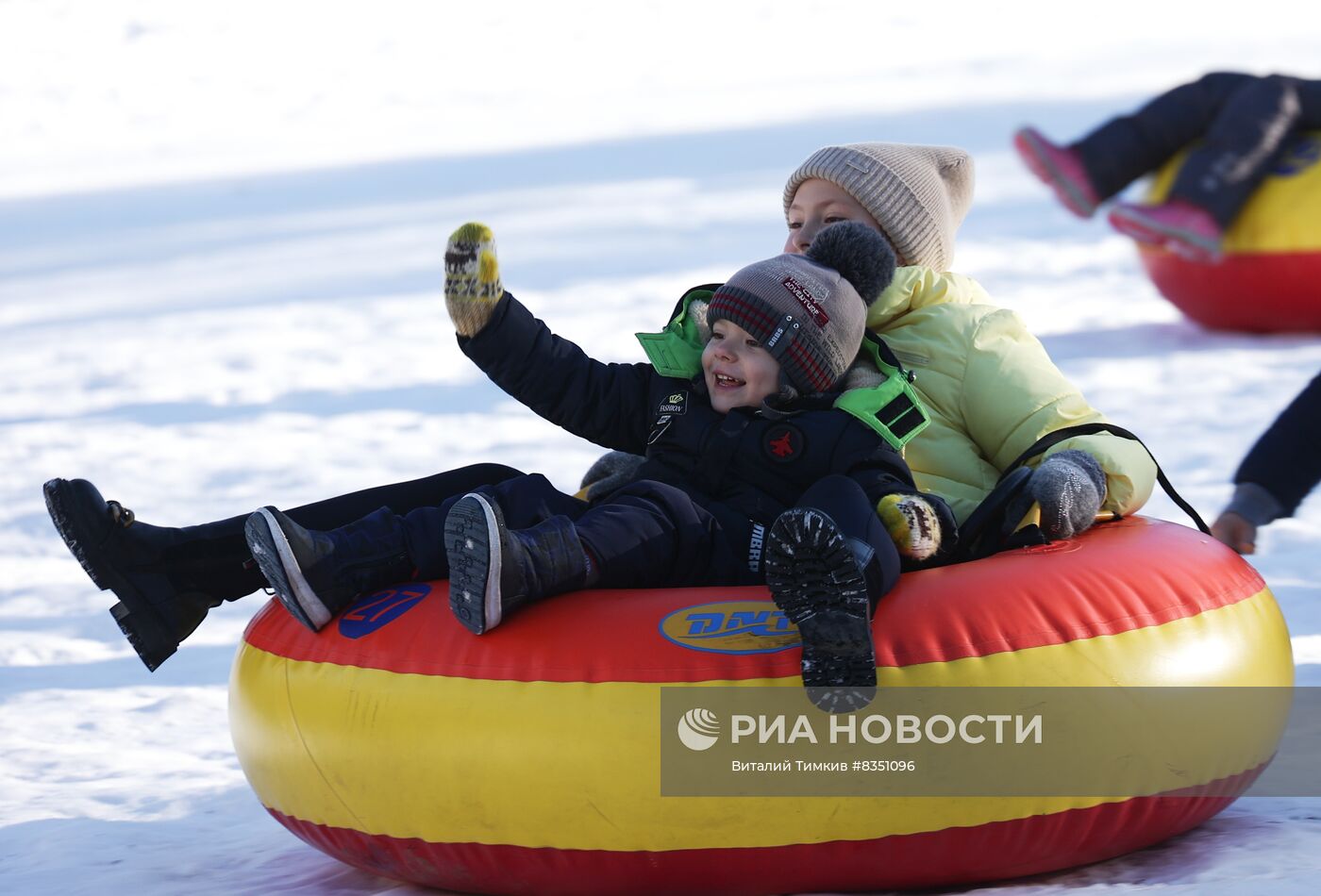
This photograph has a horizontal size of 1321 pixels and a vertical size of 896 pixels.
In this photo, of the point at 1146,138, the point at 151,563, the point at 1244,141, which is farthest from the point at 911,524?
the point at 1146,138

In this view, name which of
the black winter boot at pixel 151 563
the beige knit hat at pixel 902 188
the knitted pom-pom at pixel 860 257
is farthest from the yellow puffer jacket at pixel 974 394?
the black winter boot at pixel 151 563

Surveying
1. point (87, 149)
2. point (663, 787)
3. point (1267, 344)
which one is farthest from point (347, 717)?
point (87, 149)

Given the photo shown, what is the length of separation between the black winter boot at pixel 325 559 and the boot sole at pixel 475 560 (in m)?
0.27

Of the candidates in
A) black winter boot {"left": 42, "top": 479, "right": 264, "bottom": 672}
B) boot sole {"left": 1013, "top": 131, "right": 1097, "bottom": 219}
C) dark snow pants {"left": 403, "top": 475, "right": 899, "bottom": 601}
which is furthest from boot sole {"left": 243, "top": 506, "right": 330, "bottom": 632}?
boot sole {"left": 1013, "top": 131, "right": 1097, "bottom": 219}

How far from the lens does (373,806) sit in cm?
259

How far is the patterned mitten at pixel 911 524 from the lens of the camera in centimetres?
269

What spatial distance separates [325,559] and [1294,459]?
1.72 metres

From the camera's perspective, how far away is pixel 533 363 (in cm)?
307

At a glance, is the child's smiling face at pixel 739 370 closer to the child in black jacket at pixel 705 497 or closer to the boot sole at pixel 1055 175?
the child in black jacket at pixel 705 497

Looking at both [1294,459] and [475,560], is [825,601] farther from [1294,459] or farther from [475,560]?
[1294,459]

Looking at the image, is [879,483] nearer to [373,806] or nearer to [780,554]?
[780,554]

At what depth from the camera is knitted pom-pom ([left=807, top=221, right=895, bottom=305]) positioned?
3.11 meters

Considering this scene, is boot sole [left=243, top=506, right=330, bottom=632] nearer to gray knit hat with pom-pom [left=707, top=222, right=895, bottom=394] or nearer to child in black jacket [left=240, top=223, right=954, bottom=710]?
child in black jacket [left=240, top=223, right=954, bottom=710]

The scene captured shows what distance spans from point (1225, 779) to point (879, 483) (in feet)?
2.36
